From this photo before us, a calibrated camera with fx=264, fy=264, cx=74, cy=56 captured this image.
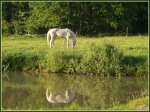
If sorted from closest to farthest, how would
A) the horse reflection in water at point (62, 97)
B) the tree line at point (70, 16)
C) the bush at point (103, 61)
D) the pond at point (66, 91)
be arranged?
the pond at point (66, 91) < the horse reflection in water at point (62, 97) < the bush at point (103, 61) < the tree line at point (70, 16)

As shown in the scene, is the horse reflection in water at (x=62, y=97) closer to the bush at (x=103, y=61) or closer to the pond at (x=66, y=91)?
the pond at (x=66, y=91)

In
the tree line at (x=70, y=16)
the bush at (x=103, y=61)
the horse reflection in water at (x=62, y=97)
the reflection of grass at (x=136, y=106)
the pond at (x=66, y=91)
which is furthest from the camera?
the tree line at (x=70, y=16)

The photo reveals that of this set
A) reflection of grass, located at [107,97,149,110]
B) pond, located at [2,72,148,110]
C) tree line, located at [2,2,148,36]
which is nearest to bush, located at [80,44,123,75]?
pond, located at [2,72,148,110]

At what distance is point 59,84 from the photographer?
1421 centimetres

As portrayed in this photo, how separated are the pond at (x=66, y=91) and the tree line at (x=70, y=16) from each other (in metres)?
14.4

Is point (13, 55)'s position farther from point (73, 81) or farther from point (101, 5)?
point (101, 5)

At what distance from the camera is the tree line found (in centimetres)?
2922

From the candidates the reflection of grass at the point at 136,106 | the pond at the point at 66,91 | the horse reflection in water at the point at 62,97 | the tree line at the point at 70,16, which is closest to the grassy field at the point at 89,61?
the pond at the point at 66,91

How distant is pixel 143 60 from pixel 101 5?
1654cm

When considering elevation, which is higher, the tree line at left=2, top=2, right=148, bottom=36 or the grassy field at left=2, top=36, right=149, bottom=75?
the tree line at left=2, top=2, right=148, bottom=36

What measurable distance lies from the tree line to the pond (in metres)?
14.4

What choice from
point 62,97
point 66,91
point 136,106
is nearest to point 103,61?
point 66,91

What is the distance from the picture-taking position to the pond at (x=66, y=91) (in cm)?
1096

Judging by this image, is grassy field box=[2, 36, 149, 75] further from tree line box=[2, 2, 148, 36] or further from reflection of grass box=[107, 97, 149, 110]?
tree line box=[2, 2, 148, 36]
